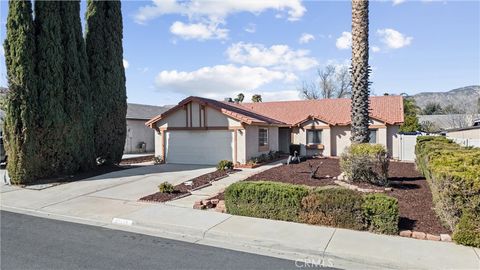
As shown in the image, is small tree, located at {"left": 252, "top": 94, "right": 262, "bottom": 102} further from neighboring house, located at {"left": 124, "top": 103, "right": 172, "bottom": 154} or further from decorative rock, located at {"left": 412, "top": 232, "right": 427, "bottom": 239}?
decorative rock, located at {"left": 412, "top": 232, "right": 427, "bottom": 239}

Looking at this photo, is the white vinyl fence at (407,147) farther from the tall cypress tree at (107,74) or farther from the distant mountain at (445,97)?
the distant mountain at (445,97)

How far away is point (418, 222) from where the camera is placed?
734 cm

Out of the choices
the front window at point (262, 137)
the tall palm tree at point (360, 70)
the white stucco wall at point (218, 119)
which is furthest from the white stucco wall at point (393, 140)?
the tall palm tree at point (360, 70)

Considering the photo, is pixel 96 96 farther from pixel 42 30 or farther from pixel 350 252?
pixel 350 252

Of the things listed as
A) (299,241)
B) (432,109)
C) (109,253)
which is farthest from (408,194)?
(432,109)

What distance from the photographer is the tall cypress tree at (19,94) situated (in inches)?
512

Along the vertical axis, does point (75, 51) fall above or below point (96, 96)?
above

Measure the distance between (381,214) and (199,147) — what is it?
538 inches

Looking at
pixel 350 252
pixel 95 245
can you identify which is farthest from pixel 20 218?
pixel 350 252

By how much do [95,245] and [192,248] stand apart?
1.88 m

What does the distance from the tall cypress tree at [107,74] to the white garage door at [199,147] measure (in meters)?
3.03

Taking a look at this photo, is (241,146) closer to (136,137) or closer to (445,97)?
(136,137)

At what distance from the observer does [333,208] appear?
285 inches

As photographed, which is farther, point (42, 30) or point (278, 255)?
point (42, 30)
